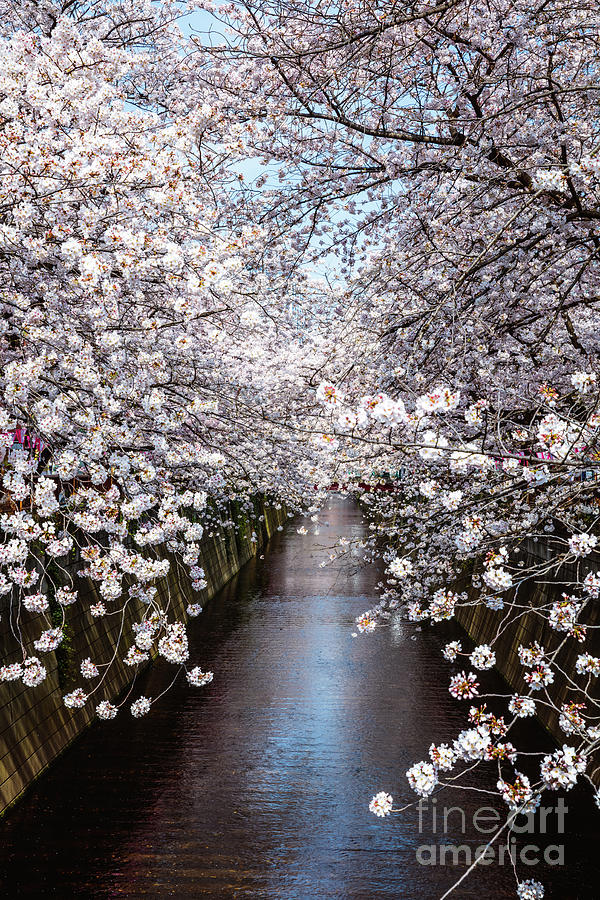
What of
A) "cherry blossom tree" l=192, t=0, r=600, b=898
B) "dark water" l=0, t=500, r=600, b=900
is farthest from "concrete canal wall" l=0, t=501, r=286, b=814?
"cherry blossom tree" l=192, t=0, r=600, b=898

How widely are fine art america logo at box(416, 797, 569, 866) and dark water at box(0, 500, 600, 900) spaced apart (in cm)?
7

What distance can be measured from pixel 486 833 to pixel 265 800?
262 cm

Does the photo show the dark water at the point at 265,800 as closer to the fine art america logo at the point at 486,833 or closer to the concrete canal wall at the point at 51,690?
the fine art america logo at the point at 486,833

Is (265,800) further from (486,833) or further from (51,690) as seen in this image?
(51,690)

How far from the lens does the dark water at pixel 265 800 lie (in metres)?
7.53

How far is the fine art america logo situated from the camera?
26.1 ft

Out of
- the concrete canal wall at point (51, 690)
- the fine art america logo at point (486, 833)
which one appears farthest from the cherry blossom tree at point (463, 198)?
the concrete canal wall at point (51, 690)

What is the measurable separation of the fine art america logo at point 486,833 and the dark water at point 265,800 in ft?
0.23

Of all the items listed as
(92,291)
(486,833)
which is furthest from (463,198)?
(486,833)

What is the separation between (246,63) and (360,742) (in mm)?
9022

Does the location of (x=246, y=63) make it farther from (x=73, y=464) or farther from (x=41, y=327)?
(x=73, y=464)

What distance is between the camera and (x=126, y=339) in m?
6.93

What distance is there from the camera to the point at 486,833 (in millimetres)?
8578

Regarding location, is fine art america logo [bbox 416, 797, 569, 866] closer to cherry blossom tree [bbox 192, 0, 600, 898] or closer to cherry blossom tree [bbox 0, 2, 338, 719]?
cherry blossom tree [bbox 192, 0, 600, 898]
